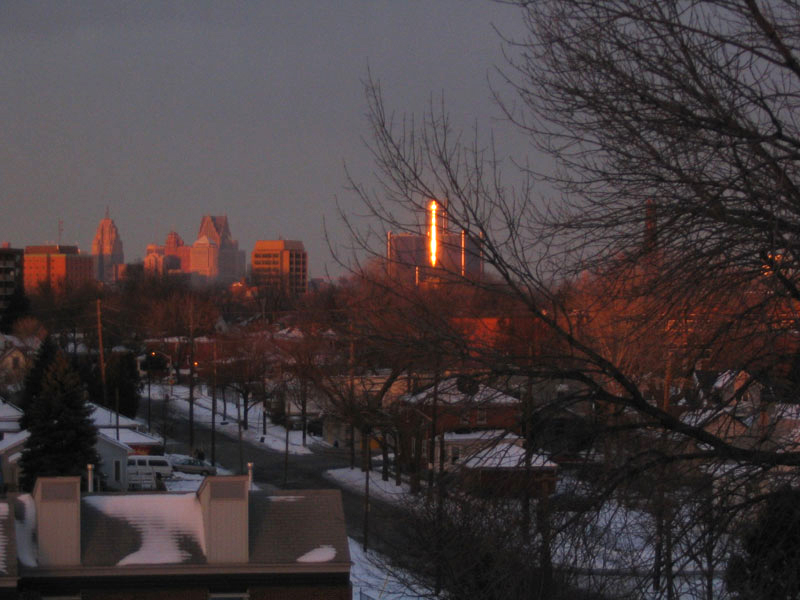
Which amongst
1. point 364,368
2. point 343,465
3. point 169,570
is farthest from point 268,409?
point 364,368

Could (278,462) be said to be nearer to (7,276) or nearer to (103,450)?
(103,450)

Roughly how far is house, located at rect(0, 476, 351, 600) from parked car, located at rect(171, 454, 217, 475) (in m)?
12.7

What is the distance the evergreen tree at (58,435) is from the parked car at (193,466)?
3.83m

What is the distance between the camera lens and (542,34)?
10.1 ft

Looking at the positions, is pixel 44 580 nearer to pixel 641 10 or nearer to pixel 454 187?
pixel 454 187

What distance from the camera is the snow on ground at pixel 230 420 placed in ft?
95.7

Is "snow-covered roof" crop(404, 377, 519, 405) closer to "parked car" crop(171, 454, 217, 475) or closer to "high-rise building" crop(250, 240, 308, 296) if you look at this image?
"parked car" crop(171, 454, 217, 475)

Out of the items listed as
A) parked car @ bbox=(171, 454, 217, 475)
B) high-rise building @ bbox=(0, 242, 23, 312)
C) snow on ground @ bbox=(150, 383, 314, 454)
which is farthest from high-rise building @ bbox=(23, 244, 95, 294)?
parked car @ bbox=(171, 454, 217, 475)

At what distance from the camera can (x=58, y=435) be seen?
19.1 m

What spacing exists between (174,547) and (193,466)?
45.3 feet

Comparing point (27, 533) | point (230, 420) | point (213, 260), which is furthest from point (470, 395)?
point (213, 260)

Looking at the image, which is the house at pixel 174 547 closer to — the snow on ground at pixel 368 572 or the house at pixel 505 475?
the snow on ground at pixel 368 572

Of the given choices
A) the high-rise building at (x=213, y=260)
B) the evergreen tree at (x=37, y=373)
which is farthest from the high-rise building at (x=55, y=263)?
the evergreen tree at (x=37, y=373)

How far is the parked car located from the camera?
76.6 feet
